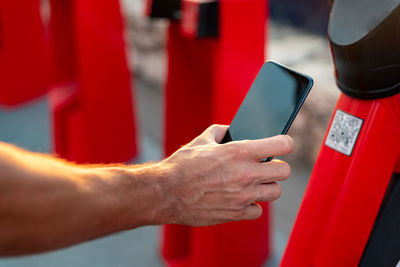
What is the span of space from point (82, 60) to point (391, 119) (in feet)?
4.77

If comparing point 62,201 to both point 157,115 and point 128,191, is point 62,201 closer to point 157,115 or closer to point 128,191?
point 128,191

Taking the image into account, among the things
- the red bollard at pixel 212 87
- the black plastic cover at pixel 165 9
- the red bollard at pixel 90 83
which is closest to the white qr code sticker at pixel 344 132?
the red bollard at pixel 212 87

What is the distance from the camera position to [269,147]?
649 millimetres

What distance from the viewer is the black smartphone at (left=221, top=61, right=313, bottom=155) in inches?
26.6

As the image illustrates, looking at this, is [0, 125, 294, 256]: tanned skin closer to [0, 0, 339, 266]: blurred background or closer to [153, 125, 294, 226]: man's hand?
[153, 125, 294, 226]: man's hand

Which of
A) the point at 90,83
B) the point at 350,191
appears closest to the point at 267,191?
the point at 350,191

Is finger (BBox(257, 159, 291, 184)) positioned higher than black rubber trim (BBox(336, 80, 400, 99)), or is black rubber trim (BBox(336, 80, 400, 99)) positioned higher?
black rubber trim (BBox(336, 80, 400, 99))

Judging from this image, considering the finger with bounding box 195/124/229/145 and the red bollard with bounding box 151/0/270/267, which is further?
the red bollard with bounding box 151/0/270/267

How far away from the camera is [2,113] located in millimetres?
2748

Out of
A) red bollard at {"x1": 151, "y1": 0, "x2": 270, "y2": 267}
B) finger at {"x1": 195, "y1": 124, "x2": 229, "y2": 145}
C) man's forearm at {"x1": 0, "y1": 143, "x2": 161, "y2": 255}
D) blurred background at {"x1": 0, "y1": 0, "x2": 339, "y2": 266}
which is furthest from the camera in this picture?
blurred background at {"x1": 0, "y1": 0, "x2": 339, "y2": 266}

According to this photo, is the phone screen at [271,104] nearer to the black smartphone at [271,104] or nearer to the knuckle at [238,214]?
the black smartphone at [271,104]

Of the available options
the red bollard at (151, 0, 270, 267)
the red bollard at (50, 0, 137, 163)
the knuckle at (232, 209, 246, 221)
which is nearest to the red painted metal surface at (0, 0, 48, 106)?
the red bollard at (50, 0, 137, 163)

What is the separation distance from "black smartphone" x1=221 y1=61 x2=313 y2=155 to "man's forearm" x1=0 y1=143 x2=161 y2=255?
176 millimetres

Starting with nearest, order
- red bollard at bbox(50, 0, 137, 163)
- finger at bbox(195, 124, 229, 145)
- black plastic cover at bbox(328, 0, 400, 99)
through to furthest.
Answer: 1. black plastic cover at bbox(328, 0, 400, 99)
2. finger at bbox(195, 124, 229, 145)
3. red bollard at bbox(50, 0, 137, 163)
